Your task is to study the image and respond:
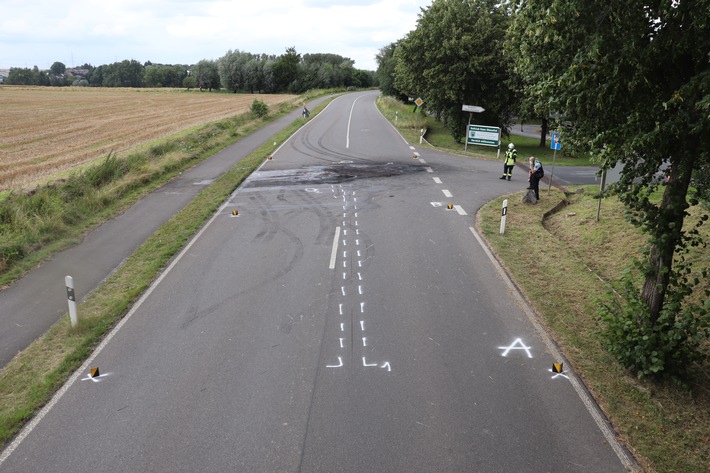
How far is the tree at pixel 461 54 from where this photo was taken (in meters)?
28.6

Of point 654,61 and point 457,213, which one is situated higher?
point 654,61

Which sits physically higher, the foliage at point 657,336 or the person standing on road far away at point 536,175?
the person standing on road far away at point 536,175

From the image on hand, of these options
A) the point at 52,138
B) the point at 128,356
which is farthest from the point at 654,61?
the point at 52,138

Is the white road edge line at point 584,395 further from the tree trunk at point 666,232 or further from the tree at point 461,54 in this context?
the tree at point 461,54

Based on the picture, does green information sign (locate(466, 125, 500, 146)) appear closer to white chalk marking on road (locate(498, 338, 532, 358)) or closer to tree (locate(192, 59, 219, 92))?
white chalk marking on road (locate(498, 338, 532, 358))

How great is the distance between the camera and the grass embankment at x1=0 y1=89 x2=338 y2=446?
6.74 m

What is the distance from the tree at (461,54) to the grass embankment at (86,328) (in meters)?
17.2

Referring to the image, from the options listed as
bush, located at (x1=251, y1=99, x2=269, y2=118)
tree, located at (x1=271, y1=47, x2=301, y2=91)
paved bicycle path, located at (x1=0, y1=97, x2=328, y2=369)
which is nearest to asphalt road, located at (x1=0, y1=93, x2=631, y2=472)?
paved bicycle path, located at (x1=0, y1=97, x2=328, y2=369)

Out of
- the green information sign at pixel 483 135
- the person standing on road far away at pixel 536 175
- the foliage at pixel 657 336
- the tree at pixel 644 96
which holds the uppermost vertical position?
the tree at pixel 644 96

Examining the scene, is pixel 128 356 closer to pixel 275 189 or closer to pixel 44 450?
pixel 44 450

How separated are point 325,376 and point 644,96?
5416mm

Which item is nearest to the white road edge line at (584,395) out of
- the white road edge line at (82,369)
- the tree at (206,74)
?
the white road edge line at (82,369)

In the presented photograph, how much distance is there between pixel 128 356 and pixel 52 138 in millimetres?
32388

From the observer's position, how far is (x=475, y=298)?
9.77 m
